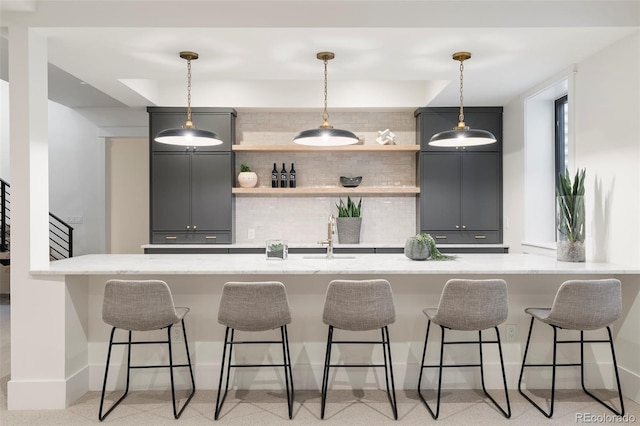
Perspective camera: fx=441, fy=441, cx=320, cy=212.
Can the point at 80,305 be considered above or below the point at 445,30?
below

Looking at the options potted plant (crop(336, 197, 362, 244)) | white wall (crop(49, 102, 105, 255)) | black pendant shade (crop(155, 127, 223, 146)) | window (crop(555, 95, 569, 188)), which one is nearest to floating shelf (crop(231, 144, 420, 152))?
potted plant (crop(336, 197, 362, 244))

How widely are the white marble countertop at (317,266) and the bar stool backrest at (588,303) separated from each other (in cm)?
18

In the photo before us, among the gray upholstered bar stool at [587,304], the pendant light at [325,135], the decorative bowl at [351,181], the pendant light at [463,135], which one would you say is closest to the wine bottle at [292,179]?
the decorative bowl at [351,181]

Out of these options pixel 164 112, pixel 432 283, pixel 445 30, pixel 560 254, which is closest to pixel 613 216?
pixel 560 254

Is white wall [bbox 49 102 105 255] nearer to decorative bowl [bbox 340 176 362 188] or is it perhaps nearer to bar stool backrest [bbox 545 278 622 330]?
decorative bowl [bbox 340 176 362 188]

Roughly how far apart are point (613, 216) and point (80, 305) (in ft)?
12.5

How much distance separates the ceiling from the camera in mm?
2854

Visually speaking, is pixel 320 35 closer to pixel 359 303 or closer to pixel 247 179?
pixel 359 303

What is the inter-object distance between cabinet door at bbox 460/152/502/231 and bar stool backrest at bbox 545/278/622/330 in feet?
8.20

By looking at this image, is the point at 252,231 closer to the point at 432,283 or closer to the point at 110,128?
the point at 110,128

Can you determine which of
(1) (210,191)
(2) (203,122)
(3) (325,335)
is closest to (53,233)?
(1) (210,191)

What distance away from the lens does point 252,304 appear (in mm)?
2596

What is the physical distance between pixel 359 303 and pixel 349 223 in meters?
2.70

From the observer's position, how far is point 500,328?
320 cm
